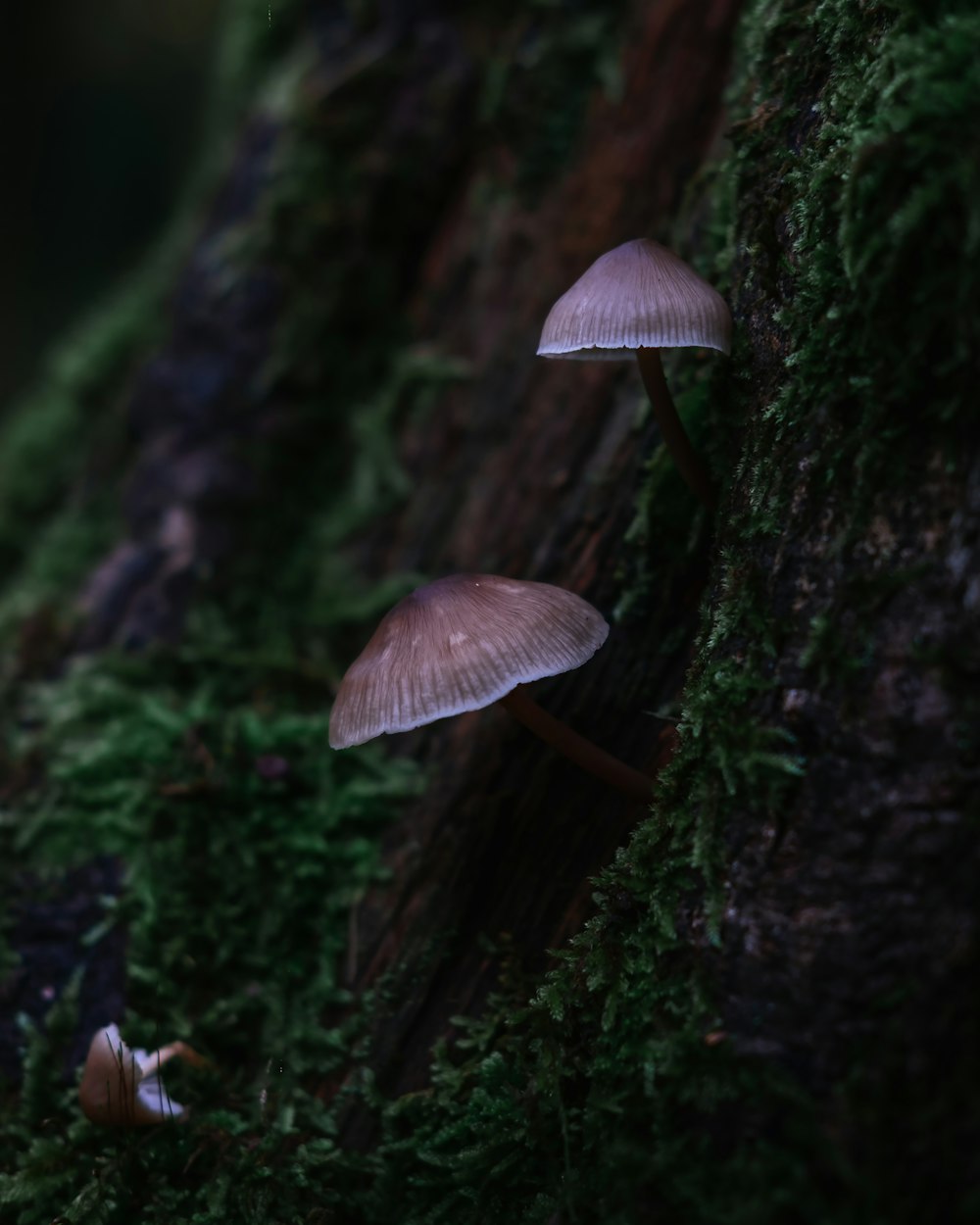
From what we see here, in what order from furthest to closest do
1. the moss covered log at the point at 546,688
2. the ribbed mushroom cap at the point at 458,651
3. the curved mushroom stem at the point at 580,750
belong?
the curved mushroom stem at the point at 580,750 < the ribbed mushroom cap at the point at 458,651 < the moss covered log at the point at 546,688

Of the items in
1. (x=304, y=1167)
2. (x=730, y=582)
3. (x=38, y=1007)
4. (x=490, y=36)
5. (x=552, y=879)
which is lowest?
(x=304, y=1167)

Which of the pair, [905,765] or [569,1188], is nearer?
[905,765]

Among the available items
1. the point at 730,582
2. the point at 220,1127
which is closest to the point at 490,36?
the point at 730,582

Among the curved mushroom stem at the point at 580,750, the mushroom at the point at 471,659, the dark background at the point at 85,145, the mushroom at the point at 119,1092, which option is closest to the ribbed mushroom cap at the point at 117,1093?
the mushroom at the point at 119,1092

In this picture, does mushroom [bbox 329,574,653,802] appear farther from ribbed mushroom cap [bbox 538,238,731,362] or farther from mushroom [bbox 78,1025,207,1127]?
mushroom [bbox 78,1025,207,1127]

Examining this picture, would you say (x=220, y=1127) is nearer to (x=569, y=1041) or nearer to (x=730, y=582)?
(x=569, y=1041)

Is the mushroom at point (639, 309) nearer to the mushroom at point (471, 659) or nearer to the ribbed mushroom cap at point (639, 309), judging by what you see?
the ribbed mushroom cap at point (639, 309)
